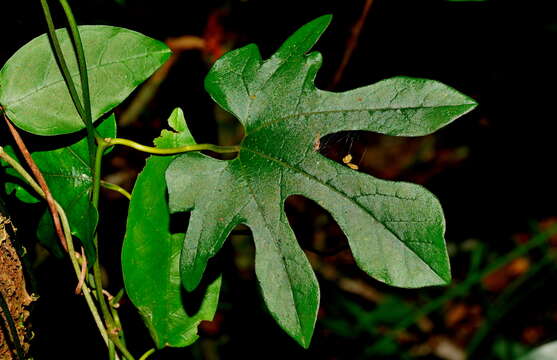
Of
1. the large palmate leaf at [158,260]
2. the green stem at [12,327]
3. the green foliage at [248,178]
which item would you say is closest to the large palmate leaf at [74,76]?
the green foliage at [248,178]

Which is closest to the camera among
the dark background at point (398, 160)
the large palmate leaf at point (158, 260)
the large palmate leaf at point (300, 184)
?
the large palmate leaf at point (300, 184)

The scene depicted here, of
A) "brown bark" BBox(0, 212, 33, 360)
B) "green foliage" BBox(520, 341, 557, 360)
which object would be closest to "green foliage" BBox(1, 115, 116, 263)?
"brown bark" BBox(0, 212, 33, 360)

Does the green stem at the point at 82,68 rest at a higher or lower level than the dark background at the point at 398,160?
higher

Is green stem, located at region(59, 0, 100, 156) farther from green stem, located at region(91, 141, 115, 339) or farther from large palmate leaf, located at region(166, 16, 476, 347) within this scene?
large palmate leaf, located at region(166, 16, 476, 347)

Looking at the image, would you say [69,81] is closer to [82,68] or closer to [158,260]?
[82,68]

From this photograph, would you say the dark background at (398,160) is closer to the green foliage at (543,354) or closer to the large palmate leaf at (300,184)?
the large palmate leaf at (300,184)

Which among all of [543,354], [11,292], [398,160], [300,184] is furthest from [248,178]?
[398,160]
